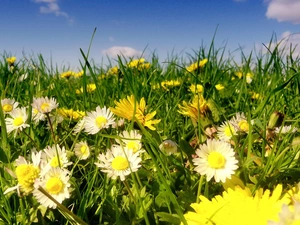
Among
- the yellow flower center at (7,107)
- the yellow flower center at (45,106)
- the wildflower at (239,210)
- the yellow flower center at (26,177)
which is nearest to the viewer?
the wildflower at (239,210)

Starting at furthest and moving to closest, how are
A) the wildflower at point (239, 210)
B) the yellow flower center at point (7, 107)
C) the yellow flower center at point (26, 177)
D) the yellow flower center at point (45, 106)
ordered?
1. the yellow flower center at point (7, 107)
2. the yellow flower center at point (45, 106)
3. the yellow flower center at point (26, 177)
4. the wildflower at point (239, 210)

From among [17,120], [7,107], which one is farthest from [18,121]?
[7,107]

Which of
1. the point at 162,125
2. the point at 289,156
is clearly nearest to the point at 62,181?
the point at 289,156

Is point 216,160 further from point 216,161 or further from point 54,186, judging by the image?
point 54,186

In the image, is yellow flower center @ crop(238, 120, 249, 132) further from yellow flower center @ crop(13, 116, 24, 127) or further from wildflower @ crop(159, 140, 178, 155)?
yellow flower center @ crop(13, 116, 24, 127)

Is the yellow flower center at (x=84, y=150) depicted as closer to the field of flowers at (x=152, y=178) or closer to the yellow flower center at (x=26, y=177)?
the field of flowers at (x=152, y=178)

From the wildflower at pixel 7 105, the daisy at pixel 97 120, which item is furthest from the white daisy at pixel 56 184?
the wildflower at pixel 7 105

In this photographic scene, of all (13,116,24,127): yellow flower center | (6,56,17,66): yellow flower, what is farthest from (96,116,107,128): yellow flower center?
(6,56,17,66): yellow flower
